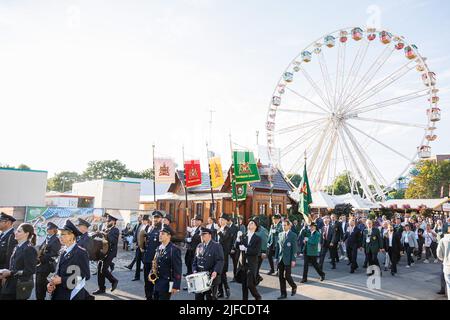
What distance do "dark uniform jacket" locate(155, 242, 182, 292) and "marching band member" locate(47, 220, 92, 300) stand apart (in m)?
1.16

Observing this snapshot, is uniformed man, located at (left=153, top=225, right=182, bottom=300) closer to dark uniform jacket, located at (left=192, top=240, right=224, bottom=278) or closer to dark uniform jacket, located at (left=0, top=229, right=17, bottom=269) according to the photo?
dark uniform jacket, located at (left=192, top=240, right=224, bottom=278)

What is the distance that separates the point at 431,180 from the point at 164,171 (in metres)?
62.7

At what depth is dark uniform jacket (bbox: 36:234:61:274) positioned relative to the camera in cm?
680

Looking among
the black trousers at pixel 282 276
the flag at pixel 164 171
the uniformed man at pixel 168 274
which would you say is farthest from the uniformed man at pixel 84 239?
the flag at pixel 164 171

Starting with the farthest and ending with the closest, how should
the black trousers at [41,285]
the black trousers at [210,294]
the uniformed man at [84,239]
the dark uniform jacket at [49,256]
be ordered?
1. the dark uniform jacket at [49,256]
2. the black trousers at [41,285]
3. the uniformed man at [84,239]
4. the black trousers at [210,294]

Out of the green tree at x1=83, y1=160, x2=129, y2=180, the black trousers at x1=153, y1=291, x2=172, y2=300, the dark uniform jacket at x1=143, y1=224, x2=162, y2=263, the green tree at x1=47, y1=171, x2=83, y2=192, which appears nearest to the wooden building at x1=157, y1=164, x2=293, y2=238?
the dark uniform jacket at x1=143, y1=224, x2=162, y2=263

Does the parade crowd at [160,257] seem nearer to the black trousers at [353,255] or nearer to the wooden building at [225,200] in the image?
the black trousers at [353,255]

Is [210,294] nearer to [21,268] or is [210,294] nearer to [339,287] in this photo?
[21,268]

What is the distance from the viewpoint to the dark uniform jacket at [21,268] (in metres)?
5.54

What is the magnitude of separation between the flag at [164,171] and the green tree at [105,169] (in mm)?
62706

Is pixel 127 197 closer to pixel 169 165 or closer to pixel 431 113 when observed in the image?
pixel 169 165

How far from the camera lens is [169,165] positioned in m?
17.5
